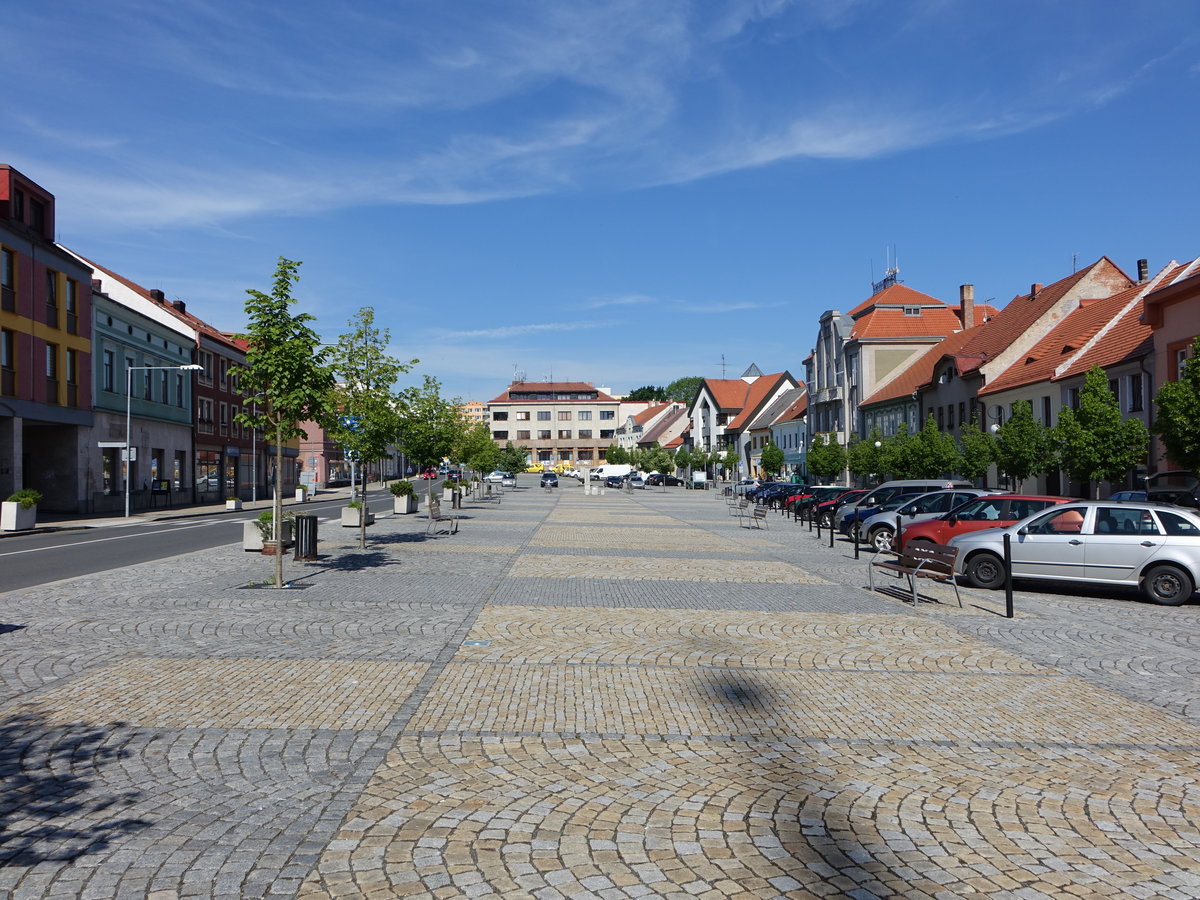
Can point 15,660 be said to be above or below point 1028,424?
below

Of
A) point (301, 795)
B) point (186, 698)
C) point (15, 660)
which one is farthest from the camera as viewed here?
point (15, 660)

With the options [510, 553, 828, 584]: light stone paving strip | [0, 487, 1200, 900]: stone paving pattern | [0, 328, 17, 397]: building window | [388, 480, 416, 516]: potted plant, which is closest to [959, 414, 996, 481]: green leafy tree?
[510, 553, 828, 584]: light stone paving strip

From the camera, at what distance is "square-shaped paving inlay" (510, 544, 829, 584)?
57.9 feet

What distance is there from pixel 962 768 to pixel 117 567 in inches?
662

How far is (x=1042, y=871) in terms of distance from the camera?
4758 mm

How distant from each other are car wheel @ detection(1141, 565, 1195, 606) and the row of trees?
12.0 meters

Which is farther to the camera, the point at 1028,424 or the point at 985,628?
the point at 1028,424

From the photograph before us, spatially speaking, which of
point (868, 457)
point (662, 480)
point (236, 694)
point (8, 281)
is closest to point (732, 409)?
point (662, 480)

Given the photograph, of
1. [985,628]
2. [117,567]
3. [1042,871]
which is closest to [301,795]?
[1042,871]

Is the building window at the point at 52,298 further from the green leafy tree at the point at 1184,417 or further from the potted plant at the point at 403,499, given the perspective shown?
the green leafy tree at the point at 1184,417

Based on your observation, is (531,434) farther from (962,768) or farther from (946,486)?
(962,768)

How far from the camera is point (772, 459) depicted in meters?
79.8

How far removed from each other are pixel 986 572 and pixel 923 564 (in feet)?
3.38

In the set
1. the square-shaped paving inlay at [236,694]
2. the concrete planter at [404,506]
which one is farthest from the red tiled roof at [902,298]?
the square-shaped paving inlay at [236,694]
